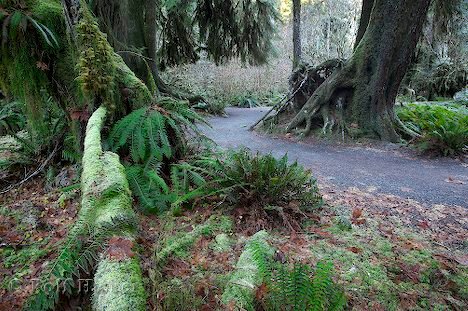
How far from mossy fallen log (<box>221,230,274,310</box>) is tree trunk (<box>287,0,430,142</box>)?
222 inches

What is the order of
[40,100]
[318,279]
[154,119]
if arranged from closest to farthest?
1. [318,279]
2. [154,119]
3. [40,100]

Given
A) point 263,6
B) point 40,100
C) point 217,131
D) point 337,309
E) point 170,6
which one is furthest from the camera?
point 263,6

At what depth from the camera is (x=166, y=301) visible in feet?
6.32

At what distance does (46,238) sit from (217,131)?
598cm

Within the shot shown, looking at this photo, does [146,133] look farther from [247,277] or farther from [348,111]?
[348,111]

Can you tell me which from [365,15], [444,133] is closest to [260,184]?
[444,133]

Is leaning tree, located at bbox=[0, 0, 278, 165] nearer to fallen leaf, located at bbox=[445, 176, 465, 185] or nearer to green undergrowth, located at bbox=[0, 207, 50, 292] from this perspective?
green undergrowth, located at bbox=[0, 207, 50, 292]

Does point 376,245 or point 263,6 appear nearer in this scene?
point 376,245

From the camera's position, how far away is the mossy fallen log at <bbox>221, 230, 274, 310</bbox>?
197 cm

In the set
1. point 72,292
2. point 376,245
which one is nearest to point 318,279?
point 376,245

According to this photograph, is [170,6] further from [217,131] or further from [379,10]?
[379,10]

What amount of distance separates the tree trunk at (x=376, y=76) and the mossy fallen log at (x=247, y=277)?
565 cm

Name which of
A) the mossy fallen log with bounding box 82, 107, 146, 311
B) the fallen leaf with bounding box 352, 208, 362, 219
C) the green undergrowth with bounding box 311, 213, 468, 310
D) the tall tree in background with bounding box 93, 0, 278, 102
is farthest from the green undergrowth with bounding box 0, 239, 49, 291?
the tall tree in background with bounding box 93, 0, 278, 102

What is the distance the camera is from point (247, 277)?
219 cm
